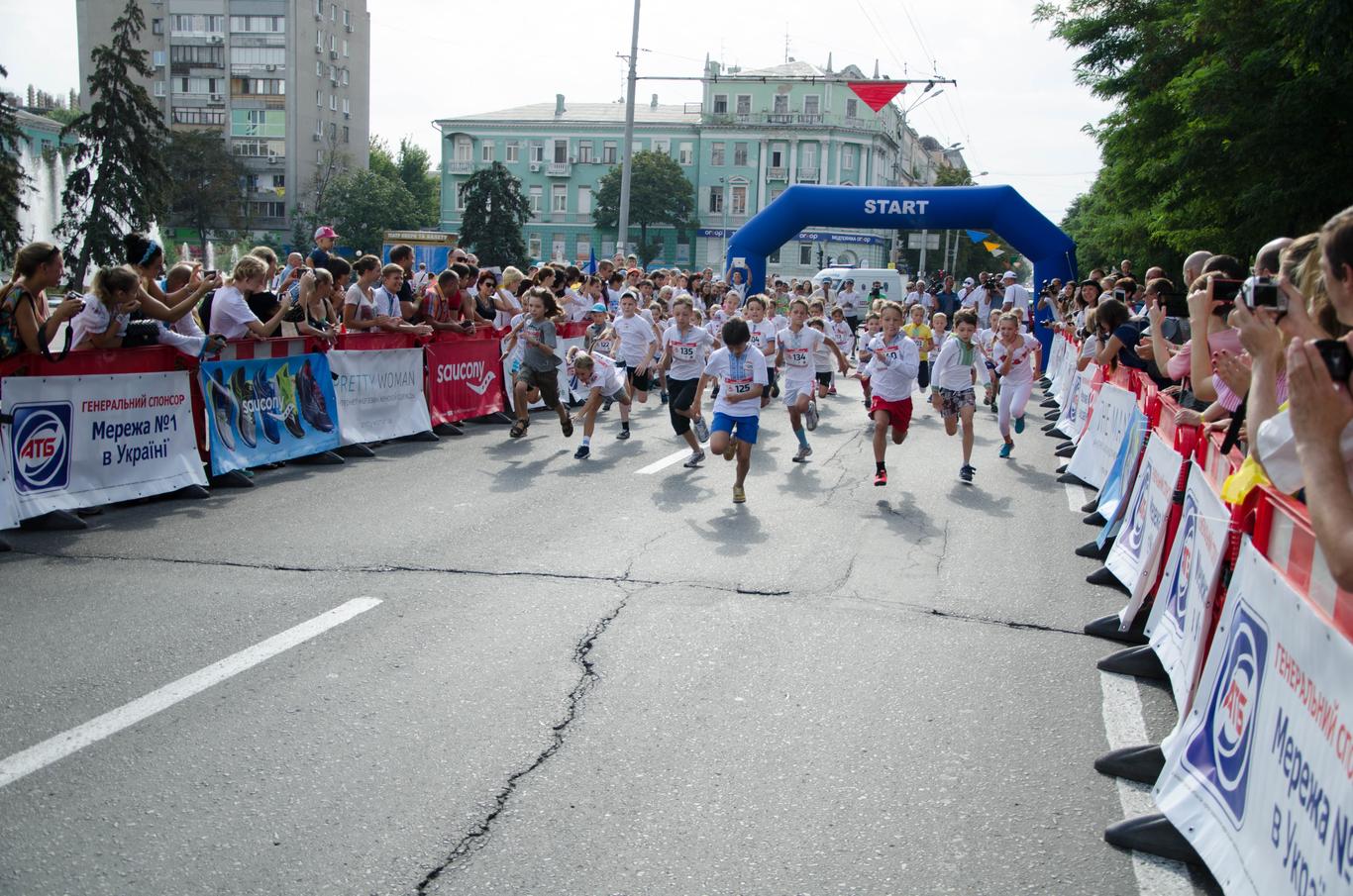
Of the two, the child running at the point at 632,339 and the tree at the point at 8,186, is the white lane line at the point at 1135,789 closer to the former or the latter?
the child running at the point at 632,339

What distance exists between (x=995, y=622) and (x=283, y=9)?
319ft

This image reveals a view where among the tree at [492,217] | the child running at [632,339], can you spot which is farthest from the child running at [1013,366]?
the tree at [492,217]

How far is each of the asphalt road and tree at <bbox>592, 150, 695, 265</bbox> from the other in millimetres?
87125

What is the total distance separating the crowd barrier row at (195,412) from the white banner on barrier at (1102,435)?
23.6ft

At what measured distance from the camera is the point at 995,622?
660 centimetres

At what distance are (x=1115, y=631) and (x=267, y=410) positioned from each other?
785 centimetres

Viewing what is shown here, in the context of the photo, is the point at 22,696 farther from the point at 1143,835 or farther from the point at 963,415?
the point at 963,415

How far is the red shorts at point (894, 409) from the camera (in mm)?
11766

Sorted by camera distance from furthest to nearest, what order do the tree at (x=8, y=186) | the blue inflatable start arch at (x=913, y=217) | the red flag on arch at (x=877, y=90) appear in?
the tree at (x=8, y=186) < the blue inflatable start arch at (x=913, y=217) < the red flag on arch at (x=877, y=90)

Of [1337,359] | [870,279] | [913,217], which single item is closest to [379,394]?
[1337,359]

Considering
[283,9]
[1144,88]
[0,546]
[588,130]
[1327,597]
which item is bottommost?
[0,546]

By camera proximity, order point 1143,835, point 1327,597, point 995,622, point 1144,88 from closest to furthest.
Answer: point 1327,597 < point 1143,835 < point 995,622 < point 1144,88

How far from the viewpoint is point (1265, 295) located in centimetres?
368

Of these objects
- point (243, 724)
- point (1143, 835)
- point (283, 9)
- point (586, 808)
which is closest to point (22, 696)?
point (243, 724)
